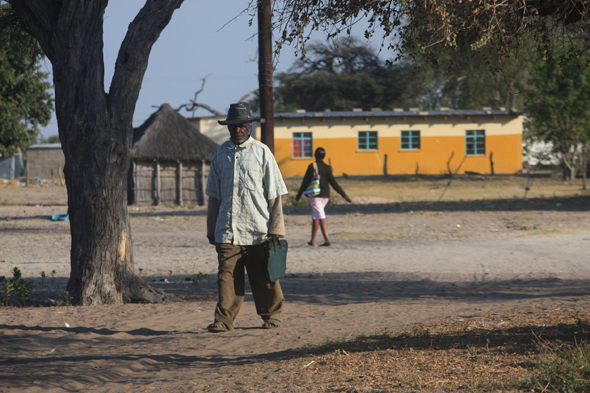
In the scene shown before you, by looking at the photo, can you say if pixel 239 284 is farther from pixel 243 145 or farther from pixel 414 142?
pixel 414 142

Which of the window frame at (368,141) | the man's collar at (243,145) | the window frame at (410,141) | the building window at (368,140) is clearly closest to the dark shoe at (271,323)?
the man's collar at (243,145)

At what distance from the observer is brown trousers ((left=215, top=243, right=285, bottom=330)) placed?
5.38 meters

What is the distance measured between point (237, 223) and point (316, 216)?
625cm

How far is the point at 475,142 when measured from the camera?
118 ft

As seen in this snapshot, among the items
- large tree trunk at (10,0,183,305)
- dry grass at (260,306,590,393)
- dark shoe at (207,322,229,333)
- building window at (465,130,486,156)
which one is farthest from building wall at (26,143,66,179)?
dry grass at (260,306,590,393)

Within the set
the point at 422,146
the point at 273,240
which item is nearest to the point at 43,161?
the point at 422,146

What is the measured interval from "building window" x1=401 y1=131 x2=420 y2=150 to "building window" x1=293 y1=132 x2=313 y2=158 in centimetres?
559

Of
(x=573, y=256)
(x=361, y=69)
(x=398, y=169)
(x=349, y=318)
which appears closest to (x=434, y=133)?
(x=398, y=169)

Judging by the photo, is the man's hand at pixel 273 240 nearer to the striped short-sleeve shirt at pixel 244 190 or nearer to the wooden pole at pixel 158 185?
the striped short-sleeve shirt at pixel 244 190

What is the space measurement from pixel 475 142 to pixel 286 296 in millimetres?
30653

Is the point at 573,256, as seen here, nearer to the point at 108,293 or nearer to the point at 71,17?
the point at 108,293

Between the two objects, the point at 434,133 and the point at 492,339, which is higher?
the point at 434,133

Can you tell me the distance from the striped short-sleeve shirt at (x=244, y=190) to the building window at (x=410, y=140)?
102ft

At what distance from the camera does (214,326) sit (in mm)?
5324
